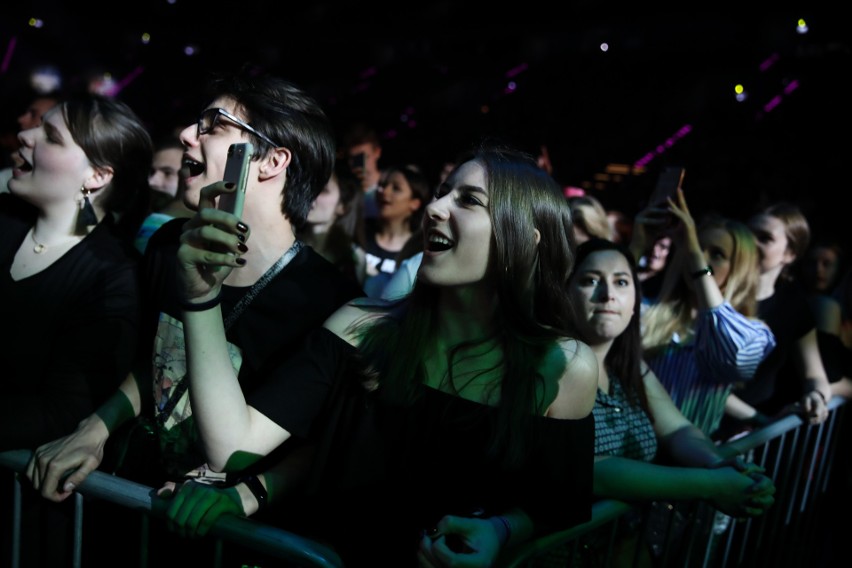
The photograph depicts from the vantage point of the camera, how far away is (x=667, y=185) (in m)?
3.85

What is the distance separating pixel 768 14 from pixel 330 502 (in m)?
10.6

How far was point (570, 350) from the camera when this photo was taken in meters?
1.89

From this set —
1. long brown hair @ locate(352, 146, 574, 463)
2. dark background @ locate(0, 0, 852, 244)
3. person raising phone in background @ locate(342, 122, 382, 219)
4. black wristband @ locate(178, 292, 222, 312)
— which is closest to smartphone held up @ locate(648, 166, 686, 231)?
long brown hair @ locate(352, 146, 574, 463)

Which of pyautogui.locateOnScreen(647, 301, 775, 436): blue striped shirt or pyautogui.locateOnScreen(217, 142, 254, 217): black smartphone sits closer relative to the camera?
pyautogui.locateOnScreen(217, 142, 254, 217): black smartphone

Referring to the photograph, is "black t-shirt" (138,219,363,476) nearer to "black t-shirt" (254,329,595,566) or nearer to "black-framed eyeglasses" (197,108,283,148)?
"black t-shirt" (254,329,595,566)

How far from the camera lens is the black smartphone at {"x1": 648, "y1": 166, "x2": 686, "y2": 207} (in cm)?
378

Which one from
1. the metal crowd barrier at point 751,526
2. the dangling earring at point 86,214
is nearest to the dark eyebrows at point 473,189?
the metal crowd barrier at point 751,526

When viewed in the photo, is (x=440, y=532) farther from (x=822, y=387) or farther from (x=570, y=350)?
(x=822, y=387)

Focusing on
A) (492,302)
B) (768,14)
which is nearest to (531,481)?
(492,302)

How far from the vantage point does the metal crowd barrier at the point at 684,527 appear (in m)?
1.64

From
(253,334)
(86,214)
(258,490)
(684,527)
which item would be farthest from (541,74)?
(258,490)

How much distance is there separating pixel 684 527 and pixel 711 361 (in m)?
0.88

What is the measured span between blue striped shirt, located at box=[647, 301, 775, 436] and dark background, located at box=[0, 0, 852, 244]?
14.3ft

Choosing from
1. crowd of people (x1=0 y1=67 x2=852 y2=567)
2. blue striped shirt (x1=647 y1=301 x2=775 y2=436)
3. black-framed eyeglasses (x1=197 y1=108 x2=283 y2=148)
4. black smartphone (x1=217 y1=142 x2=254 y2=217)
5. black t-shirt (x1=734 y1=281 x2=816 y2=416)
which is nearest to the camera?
black smartphone (x1=217 y1=142 x2=254 y2=217)
